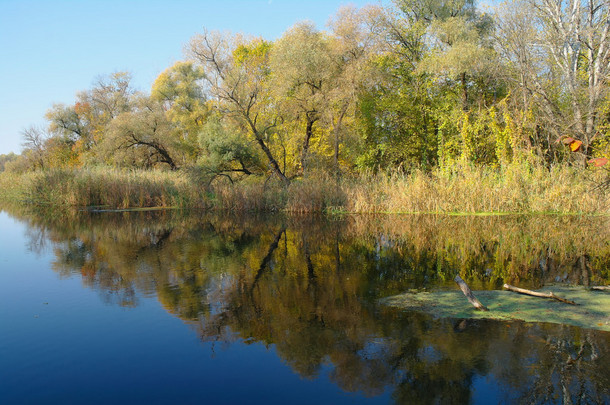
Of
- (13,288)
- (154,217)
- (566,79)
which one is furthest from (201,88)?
(13,288)

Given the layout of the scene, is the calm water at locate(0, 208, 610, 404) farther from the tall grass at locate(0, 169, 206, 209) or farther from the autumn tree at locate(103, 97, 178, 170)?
the autumn tree at locate(103, 97, 178, 170)

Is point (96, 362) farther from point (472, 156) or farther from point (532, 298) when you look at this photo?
point (472, 156)

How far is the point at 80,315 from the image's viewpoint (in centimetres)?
567

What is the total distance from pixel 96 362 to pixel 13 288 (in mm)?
3874

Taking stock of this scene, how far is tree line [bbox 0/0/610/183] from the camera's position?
19203 millimetres

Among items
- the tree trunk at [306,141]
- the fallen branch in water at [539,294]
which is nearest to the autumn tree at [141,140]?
the tree trunk at [306,141]

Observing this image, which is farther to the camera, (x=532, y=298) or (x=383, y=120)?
(x=383, y=120)

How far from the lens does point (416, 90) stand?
1000 inches

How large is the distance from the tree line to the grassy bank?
137 centimetres

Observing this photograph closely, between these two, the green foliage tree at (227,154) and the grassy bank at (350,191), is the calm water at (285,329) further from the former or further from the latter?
the green foliage tree at (227,154)

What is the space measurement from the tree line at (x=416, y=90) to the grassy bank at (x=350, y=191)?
53.8 inches

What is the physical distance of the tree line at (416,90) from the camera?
1920 cm

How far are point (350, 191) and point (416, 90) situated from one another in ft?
32.3

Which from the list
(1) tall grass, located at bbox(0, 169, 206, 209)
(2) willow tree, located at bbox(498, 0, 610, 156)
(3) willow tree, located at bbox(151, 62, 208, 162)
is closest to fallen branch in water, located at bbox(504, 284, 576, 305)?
(2) willow tree, located at bbox(498, 0, 610, 156)
